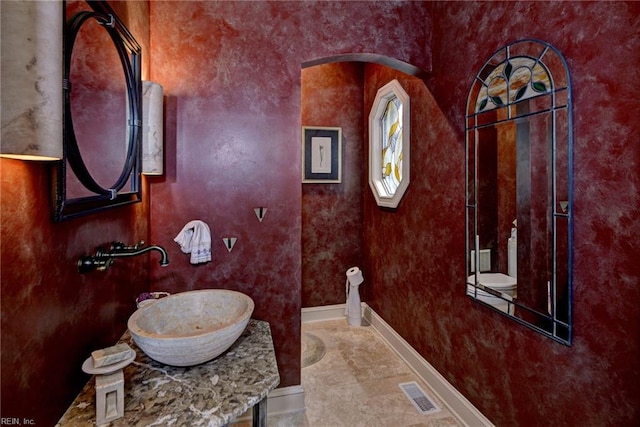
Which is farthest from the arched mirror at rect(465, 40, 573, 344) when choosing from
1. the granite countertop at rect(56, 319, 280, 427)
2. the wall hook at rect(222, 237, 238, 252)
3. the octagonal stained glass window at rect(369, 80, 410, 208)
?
the wall hook at rect(222, 237, 238, 252)

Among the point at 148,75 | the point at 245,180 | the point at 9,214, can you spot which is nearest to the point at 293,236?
the point at 245,180

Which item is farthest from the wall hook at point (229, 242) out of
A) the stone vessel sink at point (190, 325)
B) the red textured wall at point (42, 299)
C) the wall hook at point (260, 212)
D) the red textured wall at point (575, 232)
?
the red textured wall at point (575, 232)

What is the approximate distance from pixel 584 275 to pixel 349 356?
1.94 meters

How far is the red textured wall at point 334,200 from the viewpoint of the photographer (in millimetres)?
3391

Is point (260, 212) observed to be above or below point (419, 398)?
above

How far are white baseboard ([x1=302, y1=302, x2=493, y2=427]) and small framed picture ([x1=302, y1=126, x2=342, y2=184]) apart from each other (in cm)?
144

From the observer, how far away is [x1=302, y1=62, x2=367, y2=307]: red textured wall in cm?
339

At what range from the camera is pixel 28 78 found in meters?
0.71

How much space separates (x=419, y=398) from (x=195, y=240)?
5.96 ft

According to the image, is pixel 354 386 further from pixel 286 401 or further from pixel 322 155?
pixel 322 155

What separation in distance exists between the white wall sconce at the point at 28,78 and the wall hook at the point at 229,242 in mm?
1224

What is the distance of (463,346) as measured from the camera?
1.97 m

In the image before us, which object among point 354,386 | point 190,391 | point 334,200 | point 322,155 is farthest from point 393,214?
point 190,391

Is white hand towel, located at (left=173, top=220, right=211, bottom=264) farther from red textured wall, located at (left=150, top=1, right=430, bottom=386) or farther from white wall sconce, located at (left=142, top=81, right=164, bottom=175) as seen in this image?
white wall sconce, located at (left=142, top=81, right=164, bottom=175)
